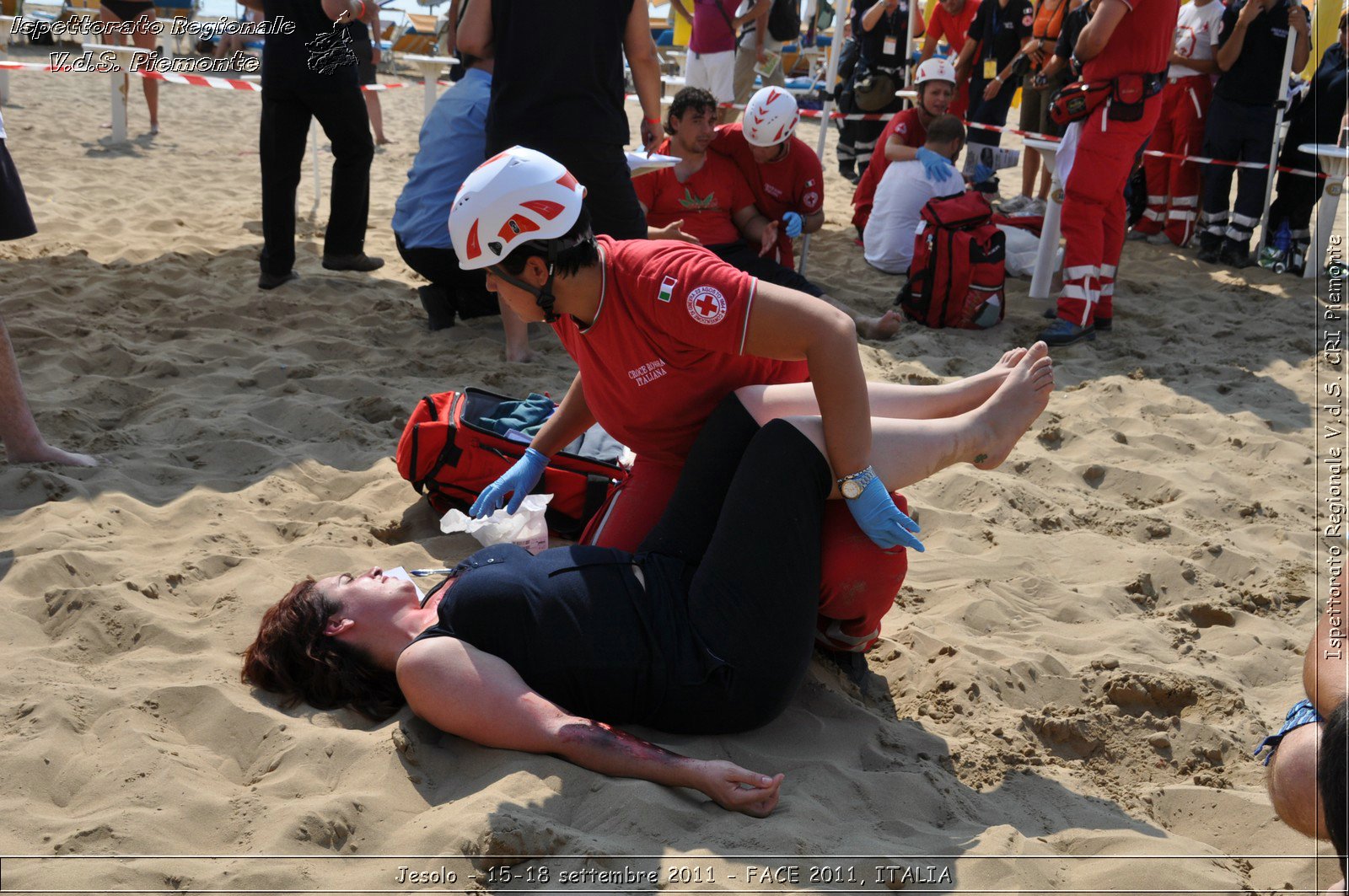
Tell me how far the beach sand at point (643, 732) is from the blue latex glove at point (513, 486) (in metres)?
0.34

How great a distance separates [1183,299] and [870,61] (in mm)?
3955

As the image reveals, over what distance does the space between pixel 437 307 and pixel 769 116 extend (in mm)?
1932

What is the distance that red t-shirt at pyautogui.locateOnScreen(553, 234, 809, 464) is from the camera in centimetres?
234

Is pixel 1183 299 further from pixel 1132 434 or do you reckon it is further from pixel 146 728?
pixel 146 728

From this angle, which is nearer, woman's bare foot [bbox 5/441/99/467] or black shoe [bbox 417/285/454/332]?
woman's bare foot [bbox 5/441/99/467]

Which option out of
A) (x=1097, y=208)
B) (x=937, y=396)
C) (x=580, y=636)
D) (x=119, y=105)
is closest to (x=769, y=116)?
(x=1097, y=208)

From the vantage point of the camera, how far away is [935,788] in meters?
2.22

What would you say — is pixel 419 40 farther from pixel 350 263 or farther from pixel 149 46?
pixel 350 263

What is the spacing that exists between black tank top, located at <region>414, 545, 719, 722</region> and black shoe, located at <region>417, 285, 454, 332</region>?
305 cm

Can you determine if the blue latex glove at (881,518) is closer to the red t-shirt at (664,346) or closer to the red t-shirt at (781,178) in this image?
the red t-shirt at (664,346)

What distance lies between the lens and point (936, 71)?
661 centimetres

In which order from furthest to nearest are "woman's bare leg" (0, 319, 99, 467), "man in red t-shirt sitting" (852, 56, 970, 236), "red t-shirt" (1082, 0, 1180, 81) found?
1. "man in red t-shirt sitting" (852, 56, 970, 236)
2. "red t-shirt" (1082, 0, 1180, 81)
3. "woman's bare leg" (0, 319, 99, 467)

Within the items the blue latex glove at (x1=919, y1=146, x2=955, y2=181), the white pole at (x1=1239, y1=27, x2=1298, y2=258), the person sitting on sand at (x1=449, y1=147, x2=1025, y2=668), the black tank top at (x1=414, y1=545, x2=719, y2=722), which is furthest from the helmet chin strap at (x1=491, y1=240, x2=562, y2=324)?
the white pole at (x1=1239, y1=27, x2=1298, y2=258)

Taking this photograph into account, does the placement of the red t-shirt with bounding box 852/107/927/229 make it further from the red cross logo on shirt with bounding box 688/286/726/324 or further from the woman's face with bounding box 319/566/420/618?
the woman's face with bounding box 319/566/420/618
